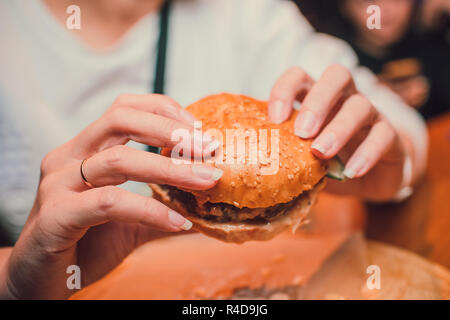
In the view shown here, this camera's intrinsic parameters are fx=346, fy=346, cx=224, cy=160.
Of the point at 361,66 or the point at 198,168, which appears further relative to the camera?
the point at 361,66

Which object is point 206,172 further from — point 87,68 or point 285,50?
point 285,50

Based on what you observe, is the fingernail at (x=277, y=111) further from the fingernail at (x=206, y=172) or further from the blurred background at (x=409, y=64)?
the blurred background at (x=409, y=64)

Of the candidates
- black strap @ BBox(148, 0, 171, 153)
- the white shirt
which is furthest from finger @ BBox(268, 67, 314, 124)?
black strap @ BBox(148, 0, 171, 153)

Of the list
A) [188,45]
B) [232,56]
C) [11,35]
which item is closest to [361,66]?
[232,56]

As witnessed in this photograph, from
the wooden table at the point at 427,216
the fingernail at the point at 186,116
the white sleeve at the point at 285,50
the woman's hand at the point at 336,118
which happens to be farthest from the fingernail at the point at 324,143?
the wooden table at the point at 427,216

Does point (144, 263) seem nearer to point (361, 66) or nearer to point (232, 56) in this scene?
point (232, 56)

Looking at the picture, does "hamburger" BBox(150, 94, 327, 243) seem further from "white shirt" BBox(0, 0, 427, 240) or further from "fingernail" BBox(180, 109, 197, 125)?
"white shirt" BBox(0, 0, 427, 240)
